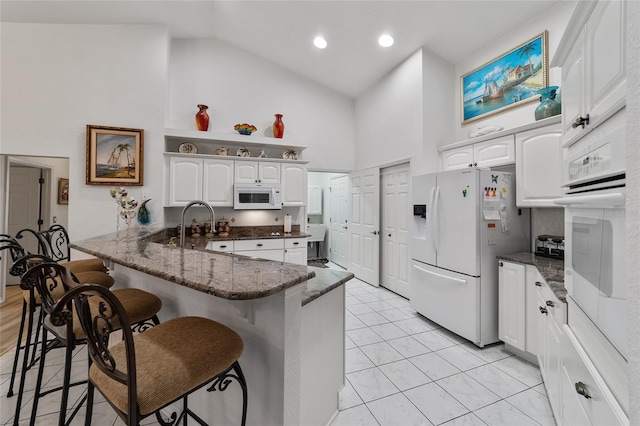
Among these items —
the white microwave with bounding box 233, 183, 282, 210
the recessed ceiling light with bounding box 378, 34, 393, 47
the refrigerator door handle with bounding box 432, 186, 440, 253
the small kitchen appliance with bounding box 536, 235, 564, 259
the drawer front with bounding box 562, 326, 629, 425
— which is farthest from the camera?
the white microwave with bounding box 233, 183, 282, 210

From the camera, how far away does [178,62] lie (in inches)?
166

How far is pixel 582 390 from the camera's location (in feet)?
3.39

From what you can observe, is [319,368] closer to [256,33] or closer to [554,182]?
[554,182]

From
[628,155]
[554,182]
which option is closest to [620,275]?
[628,155]

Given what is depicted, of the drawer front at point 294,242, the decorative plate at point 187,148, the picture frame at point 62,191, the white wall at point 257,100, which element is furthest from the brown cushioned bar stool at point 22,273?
the picture frame at point 62,191

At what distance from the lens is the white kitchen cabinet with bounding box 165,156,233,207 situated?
3896mm

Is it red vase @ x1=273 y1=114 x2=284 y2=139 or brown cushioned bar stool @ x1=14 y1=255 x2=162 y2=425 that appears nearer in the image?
brown cushioned bar stool @ x1=14 y1=255 x2=162 y2=425

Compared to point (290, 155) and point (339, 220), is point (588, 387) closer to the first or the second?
point (290, 155)

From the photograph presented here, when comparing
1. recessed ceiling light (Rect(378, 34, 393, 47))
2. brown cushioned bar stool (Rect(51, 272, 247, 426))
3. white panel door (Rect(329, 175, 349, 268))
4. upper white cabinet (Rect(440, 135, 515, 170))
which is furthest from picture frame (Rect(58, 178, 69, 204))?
upper white cabinet (Rect(440, 135, 515, 170))

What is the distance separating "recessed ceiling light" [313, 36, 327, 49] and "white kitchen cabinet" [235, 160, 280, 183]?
6.11ft

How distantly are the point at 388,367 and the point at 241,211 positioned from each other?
129 inches

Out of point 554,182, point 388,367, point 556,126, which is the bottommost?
point 388,367

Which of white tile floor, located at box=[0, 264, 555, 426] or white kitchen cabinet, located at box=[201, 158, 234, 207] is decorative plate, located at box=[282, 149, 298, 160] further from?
white tile floor, located at box=[0, 264, 555, 426]

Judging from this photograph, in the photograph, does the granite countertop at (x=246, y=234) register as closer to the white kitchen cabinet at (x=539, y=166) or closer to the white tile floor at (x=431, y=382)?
the white tile floor at (x=431, y=382)
